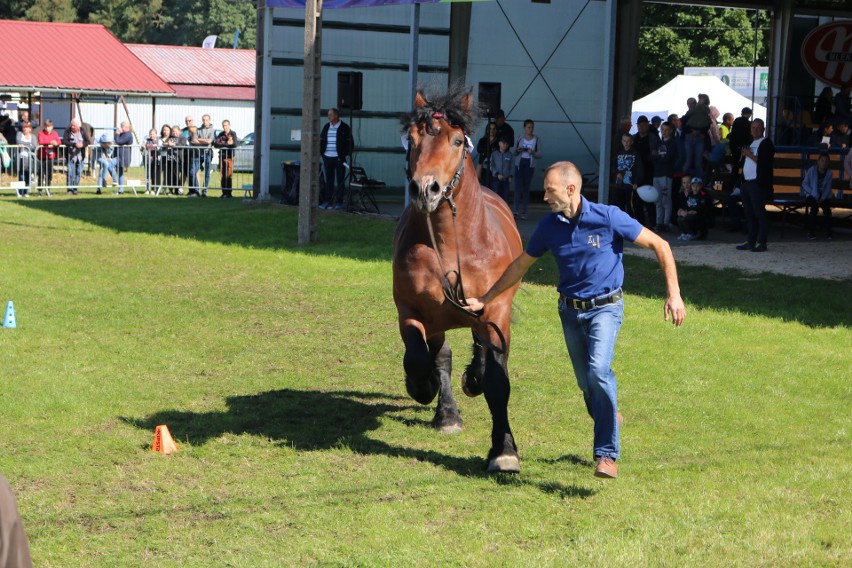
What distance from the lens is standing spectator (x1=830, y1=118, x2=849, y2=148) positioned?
933 inches

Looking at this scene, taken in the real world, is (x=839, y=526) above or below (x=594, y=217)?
below

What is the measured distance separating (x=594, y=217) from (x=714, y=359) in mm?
4646

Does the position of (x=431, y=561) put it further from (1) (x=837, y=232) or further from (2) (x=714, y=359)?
(1) (x=837, y=232)

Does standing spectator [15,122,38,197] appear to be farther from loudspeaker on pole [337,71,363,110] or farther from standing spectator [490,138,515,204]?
standing spectator [490,138,515,204]

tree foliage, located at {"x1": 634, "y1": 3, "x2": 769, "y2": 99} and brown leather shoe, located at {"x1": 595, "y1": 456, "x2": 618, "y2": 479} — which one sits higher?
tree foliage, located at {"x1": 634, "y1": 3, "x2": 769, "y2": 99}

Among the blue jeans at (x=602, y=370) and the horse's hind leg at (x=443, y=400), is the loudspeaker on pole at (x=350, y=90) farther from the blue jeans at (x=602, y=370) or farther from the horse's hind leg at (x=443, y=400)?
the blue jeans at (x=602, y=370)

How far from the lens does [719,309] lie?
13.4 m

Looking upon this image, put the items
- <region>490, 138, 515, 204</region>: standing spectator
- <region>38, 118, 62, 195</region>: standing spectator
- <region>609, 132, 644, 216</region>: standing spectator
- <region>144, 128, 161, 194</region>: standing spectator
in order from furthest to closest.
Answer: <region>144, 128, 161, 194</region>: standing spectator < <region>38, 118, 62, 195</region>: standing spectator < <region>490, 138, 515, 204</region>: standing spectator < <region>609, 132, 644, 216</region>: standing spectator

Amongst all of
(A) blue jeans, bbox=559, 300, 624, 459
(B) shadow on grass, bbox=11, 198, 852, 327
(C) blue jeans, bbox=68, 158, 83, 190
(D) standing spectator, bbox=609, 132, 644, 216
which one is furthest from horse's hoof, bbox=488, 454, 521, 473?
(C) blue jeans, bbox=68, 158, 83, 190

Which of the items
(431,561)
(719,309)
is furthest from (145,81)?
(431,561)

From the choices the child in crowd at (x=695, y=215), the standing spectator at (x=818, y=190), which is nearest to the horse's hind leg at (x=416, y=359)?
the child in crowd at (x=695, y=215)

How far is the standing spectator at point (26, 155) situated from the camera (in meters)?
30.2

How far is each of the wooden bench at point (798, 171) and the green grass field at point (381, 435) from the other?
7917 mm

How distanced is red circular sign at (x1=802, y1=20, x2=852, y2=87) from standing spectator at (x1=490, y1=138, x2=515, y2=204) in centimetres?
861
